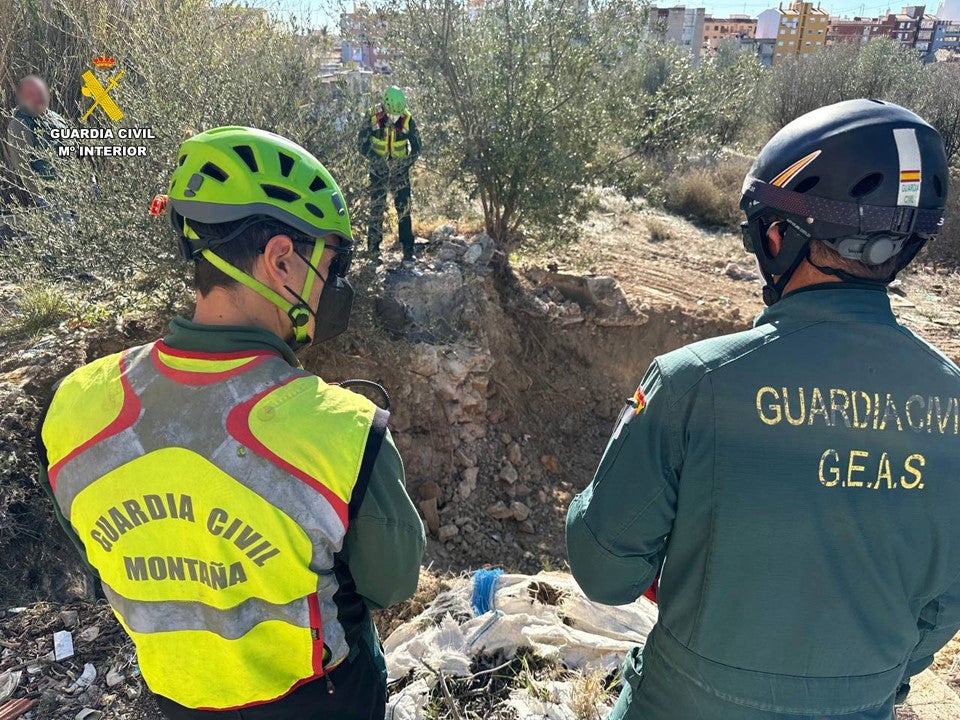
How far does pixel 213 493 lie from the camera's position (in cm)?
122

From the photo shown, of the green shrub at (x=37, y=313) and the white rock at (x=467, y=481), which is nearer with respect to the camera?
the green shrub at (x=37, y=313)

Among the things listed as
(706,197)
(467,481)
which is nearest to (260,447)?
(467,481)

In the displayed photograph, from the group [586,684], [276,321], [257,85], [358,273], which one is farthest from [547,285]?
[276,321]

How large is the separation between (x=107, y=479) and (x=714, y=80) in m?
15.9

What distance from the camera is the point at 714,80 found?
47.2 feet

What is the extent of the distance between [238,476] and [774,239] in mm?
1250

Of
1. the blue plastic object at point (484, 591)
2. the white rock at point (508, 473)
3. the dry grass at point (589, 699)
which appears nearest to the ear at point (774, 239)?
the dry grass at point (589, 699)

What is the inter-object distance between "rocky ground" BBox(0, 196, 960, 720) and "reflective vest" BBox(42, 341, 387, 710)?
191 cm

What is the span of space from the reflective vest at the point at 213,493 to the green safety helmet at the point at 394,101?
599 centimetres

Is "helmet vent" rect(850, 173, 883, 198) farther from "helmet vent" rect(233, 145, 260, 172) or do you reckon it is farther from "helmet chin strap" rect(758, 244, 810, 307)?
"helmet vent" rect(233, 145, 260, 172)

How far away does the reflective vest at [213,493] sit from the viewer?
122 cm

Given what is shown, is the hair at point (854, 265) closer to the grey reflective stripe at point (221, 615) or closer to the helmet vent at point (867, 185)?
the helmet vent at point (867, 185)

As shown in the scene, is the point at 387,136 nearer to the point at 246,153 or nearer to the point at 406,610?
the point at 406,610

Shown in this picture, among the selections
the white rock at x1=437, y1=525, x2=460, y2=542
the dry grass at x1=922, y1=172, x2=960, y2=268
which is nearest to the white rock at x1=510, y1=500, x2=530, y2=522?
the white rock at x1=437, y1=525, x2=460, y2=542
